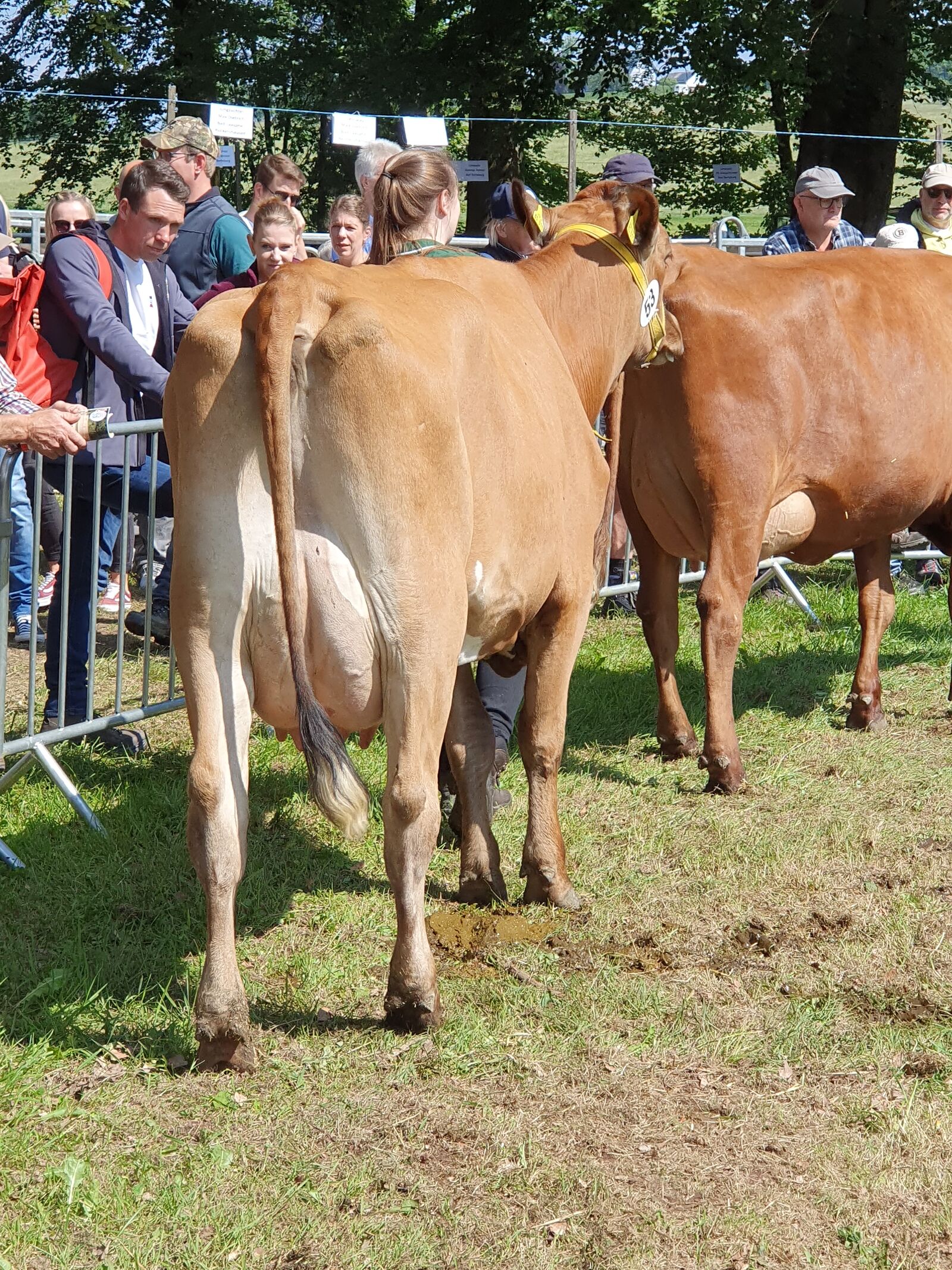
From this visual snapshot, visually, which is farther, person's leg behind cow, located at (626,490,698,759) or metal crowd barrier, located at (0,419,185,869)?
person's leg behind cow, located at (626,490,698,759)

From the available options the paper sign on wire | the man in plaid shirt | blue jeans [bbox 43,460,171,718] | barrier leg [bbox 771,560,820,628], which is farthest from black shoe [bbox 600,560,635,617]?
the paper sign on wire

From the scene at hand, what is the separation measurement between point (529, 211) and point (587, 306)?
16.4 inches

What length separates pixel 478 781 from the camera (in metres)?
4.39

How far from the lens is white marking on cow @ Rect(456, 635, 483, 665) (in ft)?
12.5

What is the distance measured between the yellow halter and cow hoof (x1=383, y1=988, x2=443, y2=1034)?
8.06ft

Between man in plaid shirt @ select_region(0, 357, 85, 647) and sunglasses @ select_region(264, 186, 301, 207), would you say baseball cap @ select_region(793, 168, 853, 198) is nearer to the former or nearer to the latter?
sunglasses @ select_region(264, 186, 301, 207)

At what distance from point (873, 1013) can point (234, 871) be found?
6.06ft

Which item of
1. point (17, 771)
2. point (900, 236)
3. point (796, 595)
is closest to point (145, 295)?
point (17, 771)

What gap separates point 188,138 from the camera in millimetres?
7758

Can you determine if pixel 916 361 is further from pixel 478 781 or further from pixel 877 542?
pixel 478 781

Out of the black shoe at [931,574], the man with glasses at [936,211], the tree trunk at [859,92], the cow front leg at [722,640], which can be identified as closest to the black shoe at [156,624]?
the cow front leg at [722,640]

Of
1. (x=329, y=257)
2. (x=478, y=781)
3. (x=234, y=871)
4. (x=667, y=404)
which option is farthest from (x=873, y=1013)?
(x=329, y=257)

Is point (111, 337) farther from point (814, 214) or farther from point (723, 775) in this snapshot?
point (814, 214)

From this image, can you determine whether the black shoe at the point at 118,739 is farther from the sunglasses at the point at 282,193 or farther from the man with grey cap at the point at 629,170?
the man with grey cap at the point at 629,170
